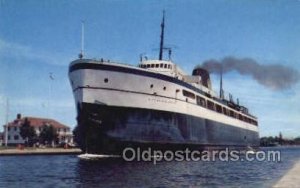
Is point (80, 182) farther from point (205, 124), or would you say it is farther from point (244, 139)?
point (244, 139)

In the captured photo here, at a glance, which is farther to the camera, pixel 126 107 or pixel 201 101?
pixel 201 101

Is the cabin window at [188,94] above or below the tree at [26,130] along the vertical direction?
above

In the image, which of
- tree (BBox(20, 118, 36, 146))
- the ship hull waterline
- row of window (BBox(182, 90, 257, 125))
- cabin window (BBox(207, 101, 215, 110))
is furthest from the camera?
tree (BBox(20, 118, 36, 146))

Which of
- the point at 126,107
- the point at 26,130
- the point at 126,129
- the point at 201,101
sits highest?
the point at 201,101

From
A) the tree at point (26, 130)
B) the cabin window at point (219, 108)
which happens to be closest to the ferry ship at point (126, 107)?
the cabin window at point (219, 108)

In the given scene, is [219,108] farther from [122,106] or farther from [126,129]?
[126,129]

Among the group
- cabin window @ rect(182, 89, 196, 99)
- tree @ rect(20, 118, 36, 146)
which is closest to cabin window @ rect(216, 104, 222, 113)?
cabin window @ rect(182, 89, 196, 99)

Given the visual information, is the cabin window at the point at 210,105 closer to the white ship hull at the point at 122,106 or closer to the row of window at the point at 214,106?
the row of window at the point at 214,106

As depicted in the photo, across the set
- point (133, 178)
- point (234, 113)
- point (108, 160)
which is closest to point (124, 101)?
point (108, 160)

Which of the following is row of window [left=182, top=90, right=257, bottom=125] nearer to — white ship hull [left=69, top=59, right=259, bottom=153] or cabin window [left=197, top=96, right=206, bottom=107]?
cabin window [left=197, top=96, right=206, bottom=107]

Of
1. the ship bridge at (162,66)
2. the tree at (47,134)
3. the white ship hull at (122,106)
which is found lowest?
the tree at (47,134)

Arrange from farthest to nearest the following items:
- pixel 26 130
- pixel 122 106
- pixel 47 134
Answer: pixel 47 134, pixel 26 130, pixel 122 106

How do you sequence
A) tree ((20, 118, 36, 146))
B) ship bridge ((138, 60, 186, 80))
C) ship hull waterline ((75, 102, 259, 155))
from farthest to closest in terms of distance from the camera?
tree ((20, 118, 36, 146)) < ship bridge ((138, 60, 186, 80)) < ship hull waterline ((75, 102, 259, 155))

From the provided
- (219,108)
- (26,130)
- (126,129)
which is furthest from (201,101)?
(26,130)
